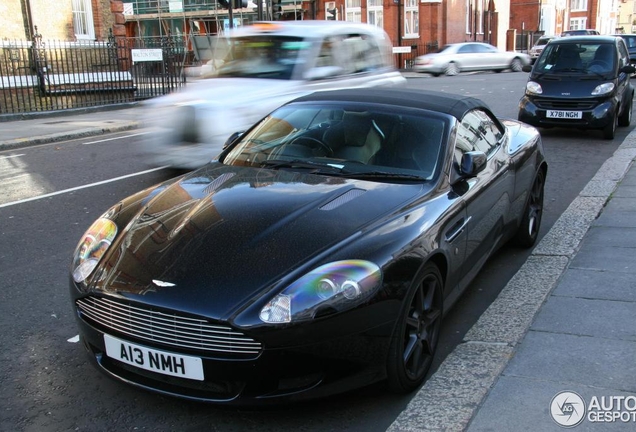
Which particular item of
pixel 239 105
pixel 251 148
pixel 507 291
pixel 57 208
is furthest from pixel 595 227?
pixel 57 208

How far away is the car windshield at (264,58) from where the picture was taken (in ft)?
28.2

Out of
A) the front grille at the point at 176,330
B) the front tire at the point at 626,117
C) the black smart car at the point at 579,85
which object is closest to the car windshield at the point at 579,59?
the black smart car at the point at 579,85

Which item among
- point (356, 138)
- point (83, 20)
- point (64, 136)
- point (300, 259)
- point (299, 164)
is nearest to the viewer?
point (300, 259)

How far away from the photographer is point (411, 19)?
4053 cm

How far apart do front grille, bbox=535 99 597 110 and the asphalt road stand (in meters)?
2.56

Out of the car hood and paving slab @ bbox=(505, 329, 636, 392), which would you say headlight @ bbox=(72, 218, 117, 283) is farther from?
paving slab @ bbox=(505, 329, 636, 392)

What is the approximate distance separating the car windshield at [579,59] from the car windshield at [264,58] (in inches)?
225

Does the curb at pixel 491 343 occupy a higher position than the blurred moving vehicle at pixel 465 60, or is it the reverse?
the blurred moving vehicle at pixel 465 60

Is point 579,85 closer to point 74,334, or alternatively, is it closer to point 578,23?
point 74,334

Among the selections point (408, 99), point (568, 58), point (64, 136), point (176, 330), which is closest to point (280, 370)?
point (176, 330)

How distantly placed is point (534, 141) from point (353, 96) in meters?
1.99

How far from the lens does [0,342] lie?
4.00m

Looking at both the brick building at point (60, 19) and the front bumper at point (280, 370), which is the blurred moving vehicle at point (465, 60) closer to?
the brick building at point (60, 19)

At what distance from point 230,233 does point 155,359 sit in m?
0.74
